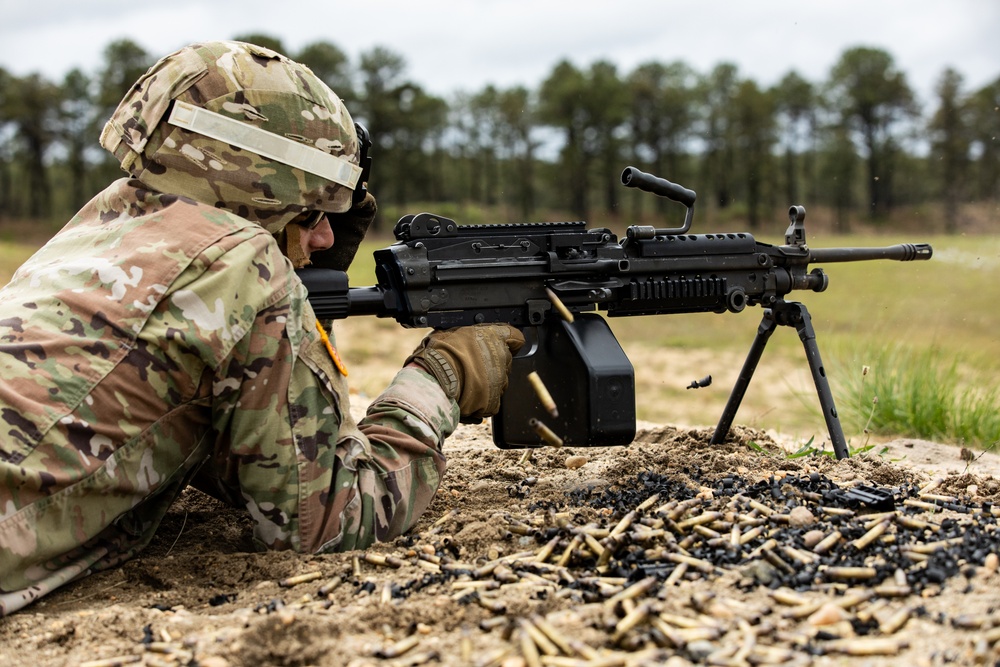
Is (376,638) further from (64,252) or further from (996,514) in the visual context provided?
(996,514)

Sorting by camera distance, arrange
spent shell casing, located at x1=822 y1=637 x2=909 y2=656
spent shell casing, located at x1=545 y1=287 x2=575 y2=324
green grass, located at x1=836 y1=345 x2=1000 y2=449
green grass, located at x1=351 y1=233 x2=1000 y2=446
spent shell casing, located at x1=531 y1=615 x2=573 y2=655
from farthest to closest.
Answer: green grass, located at x1=351 y1=233 x2=1000 y2=446
green grass, located at x1=836 y1=345 x2=1000 y2=449
spent shell casing, located at x1=545 y1=287 x2=575 y2=324
spent shell casing, located at x1=531 y1=615 x2=573 y2=655
spent shell casing, located at x1=822 y1=637 x2=909 y2=656

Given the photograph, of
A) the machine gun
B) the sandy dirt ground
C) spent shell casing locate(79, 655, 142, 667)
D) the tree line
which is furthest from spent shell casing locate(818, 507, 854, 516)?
the tree line

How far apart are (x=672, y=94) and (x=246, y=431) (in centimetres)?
4640

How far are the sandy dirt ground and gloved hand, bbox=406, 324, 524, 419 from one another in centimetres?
49

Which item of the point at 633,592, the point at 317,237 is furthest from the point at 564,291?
the point at 633,592

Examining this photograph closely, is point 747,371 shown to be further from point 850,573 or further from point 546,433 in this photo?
point 850,573

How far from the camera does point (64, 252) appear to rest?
319 centimetres

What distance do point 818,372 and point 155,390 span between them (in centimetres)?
338

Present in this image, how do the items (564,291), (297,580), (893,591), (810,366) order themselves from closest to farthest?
(893,591), (297,580), (564,291), (810,366)

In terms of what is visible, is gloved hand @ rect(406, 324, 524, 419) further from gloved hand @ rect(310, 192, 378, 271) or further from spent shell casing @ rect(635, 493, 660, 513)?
spent shell casing @ rect(635, 493, 660, 513)

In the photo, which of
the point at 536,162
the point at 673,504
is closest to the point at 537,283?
the point at 673,504

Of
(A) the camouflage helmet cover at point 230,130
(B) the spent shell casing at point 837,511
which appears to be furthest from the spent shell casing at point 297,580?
(B) the spent shell casing at point 837,511

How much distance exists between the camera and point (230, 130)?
120 inches

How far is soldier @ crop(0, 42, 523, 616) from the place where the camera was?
110 inches
